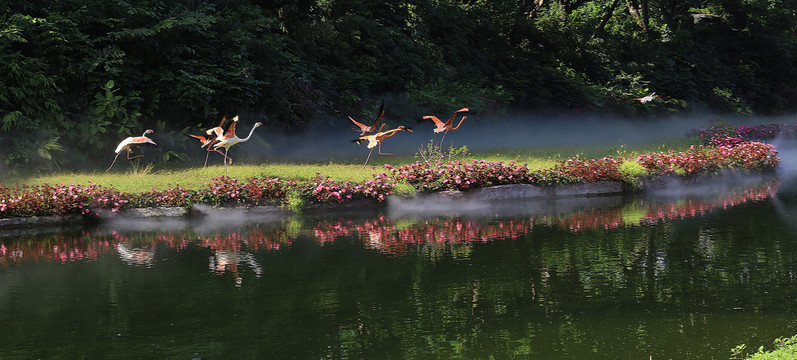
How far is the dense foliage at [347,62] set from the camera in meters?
18.2

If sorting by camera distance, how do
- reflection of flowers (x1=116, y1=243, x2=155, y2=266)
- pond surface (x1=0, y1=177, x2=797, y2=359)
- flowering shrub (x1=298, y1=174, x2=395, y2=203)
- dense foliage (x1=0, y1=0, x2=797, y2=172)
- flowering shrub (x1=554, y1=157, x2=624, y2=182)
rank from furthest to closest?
dense foliage (x1=0, y1=0, x2=797, y2=172) < flowering shrub (x1=554, y1=157, x2=624, y2=182) < flowering shrub (x1=298, y1=174, x2=395, y2=203) < reflection of flowers (x1=116, y1=243, x2=155, y2=266) < pond surface (x1=0, y1=177, x2=797, y2=359)

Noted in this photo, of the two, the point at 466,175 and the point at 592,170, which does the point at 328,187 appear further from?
the point at 592,170

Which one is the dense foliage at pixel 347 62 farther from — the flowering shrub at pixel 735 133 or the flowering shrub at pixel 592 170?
the flowering shrub at pixel 592 170

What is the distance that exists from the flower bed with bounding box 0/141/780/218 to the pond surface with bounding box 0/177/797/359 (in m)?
0.49

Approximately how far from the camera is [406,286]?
351 inches

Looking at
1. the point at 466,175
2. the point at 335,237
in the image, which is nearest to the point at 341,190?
the point at 466,175

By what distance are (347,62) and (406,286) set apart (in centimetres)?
1925

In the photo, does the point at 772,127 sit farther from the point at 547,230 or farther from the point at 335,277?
the point at 335,277

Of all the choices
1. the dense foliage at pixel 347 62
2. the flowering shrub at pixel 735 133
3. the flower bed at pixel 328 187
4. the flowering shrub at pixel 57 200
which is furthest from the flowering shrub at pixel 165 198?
the flowering shrub at pixel 735 133

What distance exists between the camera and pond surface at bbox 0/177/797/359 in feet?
22.4

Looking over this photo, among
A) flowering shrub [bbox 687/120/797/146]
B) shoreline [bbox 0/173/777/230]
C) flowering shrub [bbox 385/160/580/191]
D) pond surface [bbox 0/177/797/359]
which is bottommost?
pond surface [bbox 0/177/797/359]

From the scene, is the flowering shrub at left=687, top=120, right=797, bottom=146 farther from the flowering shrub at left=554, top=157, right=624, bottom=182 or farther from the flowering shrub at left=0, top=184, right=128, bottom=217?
the flowering shrub at left=0, top=184, right=128, bottom=217

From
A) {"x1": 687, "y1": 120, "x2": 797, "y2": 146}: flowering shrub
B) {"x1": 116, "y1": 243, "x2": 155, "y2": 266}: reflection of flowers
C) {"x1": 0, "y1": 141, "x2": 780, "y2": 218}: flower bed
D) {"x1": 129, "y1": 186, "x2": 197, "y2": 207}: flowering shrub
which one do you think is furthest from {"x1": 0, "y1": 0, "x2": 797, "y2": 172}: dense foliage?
{"x1": 116, "y1": 243, "x2": 155, "y2": 266}: reflection of flowers

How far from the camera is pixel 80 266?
10.4m
